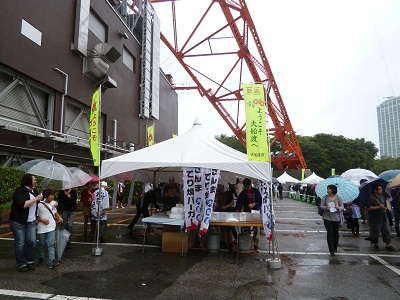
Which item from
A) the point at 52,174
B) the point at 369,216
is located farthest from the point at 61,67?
the point at 369,216

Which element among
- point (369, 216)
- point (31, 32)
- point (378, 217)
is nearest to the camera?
point (378, 217)

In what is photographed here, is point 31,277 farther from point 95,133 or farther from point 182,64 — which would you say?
point 182,64

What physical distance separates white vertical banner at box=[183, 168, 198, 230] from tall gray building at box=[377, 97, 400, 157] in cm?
7324

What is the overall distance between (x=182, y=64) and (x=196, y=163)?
1810 cm

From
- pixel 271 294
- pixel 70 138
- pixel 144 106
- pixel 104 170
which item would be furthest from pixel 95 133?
pixel 144 106

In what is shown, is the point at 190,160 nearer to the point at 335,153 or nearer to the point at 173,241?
the point at 173,241

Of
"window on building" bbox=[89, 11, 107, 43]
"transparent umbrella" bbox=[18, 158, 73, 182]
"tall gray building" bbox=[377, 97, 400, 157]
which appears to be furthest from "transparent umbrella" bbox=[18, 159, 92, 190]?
"tall gray building" bbox=[377, 97, 400, 157]

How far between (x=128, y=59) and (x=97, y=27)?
416 cm

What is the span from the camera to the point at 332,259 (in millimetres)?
6547

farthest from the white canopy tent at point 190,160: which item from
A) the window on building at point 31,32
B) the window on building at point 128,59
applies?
the window on building at point 128,59

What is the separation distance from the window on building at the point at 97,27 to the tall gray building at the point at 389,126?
67918 millimetres

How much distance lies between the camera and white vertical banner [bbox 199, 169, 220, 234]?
21.6 ft

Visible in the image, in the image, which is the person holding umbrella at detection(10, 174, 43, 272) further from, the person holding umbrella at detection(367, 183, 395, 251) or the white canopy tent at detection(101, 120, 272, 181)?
the person holding umbrella at detection(367, 183, 395, 251)

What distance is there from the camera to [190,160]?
6699 mm
